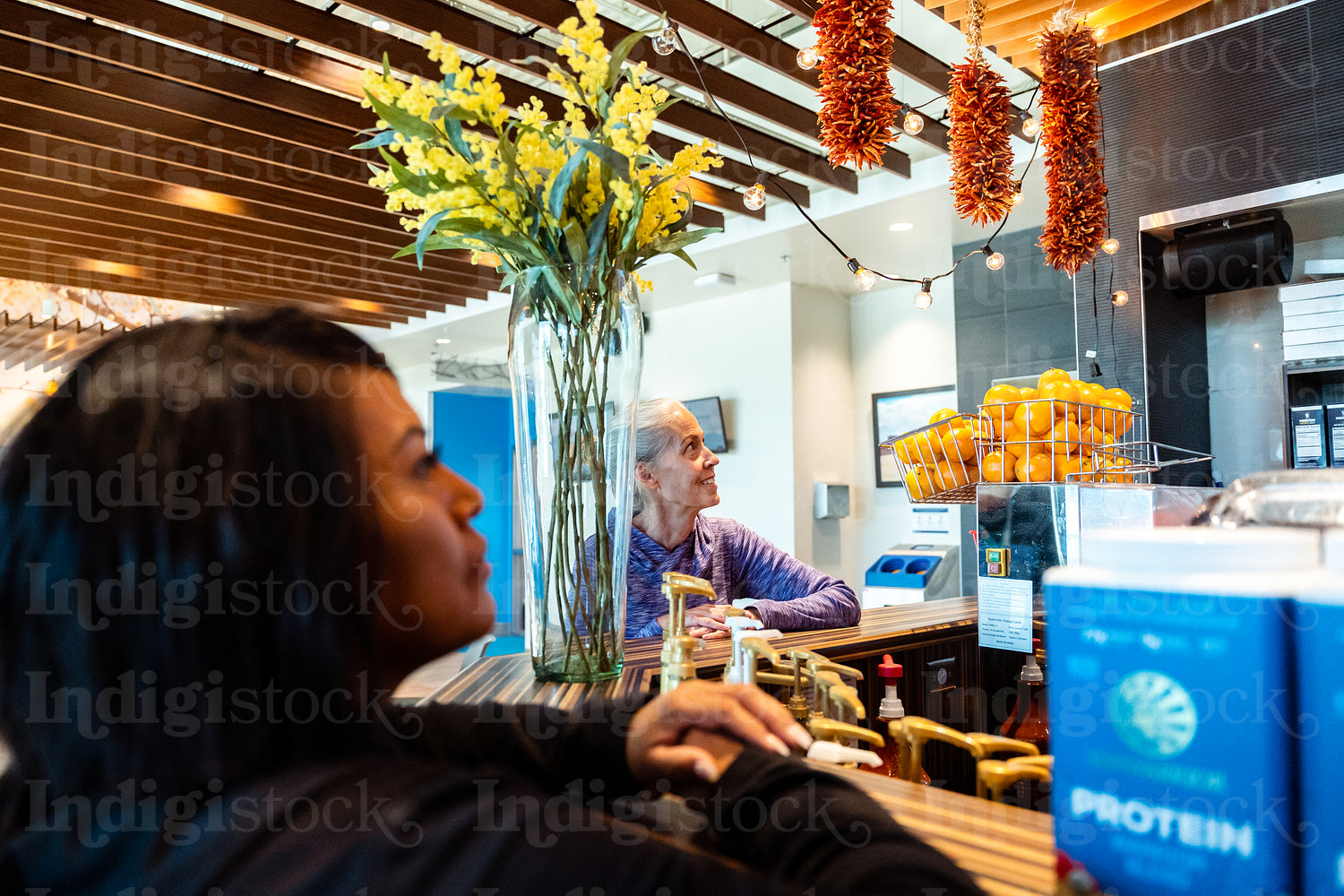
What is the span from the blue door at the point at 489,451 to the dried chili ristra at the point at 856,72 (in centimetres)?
775

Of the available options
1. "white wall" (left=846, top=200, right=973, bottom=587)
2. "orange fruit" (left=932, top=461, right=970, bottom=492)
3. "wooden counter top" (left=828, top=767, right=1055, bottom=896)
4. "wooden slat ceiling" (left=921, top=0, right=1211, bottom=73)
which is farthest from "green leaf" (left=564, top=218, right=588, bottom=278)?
"white wall" (left=846, top=200, right=973, bottom=587)

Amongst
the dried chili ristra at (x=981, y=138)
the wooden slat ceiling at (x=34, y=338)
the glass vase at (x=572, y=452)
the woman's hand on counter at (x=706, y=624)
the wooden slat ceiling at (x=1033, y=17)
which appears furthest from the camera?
the wooden slat ceiling at (x=34, y=338)

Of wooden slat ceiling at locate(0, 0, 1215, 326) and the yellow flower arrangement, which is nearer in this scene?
the yellow flower arrangement

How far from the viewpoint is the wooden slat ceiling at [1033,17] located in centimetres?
264

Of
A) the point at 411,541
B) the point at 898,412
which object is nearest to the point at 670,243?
the point at 411,541

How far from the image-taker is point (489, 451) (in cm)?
974

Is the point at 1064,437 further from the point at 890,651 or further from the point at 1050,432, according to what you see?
the point at 890,651

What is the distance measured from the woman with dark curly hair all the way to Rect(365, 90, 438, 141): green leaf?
1.11ft

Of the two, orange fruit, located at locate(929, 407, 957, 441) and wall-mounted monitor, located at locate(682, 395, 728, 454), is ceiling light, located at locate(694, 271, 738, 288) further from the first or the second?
orange fruit, located at locate(929, 407, 957, 441)

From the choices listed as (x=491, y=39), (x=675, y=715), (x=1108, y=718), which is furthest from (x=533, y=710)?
(x=491, y=39)

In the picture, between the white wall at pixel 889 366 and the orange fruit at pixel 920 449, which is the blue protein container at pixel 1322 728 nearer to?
the orange fruit at pixel 920 449

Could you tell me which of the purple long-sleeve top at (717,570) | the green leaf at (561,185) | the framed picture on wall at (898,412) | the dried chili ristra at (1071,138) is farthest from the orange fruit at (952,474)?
the framed picture on wall at (898,412)

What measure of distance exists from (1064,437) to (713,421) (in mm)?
5686

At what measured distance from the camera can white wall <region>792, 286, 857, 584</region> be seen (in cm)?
661
